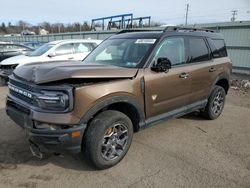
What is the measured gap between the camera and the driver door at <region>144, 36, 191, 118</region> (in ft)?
12.6

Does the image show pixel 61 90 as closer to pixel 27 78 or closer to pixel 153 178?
pixel 27 78

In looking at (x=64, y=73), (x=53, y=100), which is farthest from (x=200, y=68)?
(x=53, y=100)

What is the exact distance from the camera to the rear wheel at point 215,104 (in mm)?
5344

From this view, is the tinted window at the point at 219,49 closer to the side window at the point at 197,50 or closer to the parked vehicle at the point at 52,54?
the side window at the point at 197,50

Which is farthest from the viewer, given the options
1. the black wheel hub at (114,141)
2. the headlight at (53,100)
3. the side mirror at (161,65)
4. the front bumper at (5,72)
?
the front bumper at (5,72)

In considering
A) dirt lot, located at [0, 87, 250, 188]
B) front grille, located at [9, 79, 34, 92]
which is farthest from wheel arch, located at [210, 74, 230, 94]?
front grille, located at [9, 79, 34, 92]

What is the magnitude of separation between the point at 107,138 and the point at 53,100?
0.95 m

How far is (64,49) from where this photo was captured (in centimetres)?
962

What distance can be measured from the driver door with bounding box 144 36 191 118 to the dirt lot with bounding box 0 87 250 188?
639mm

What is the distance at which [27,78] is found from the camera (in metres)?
3.26

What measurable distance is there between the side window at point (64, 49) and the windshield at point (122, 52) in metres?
5.06

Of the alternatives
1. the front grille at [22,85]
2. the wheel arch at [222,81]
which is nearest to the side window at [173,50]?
the wheel arch at [222,81]

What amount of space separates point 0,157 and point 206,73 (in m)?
3.90

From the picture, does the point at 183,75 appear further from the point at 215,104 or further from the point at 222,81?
the point at 222,81
